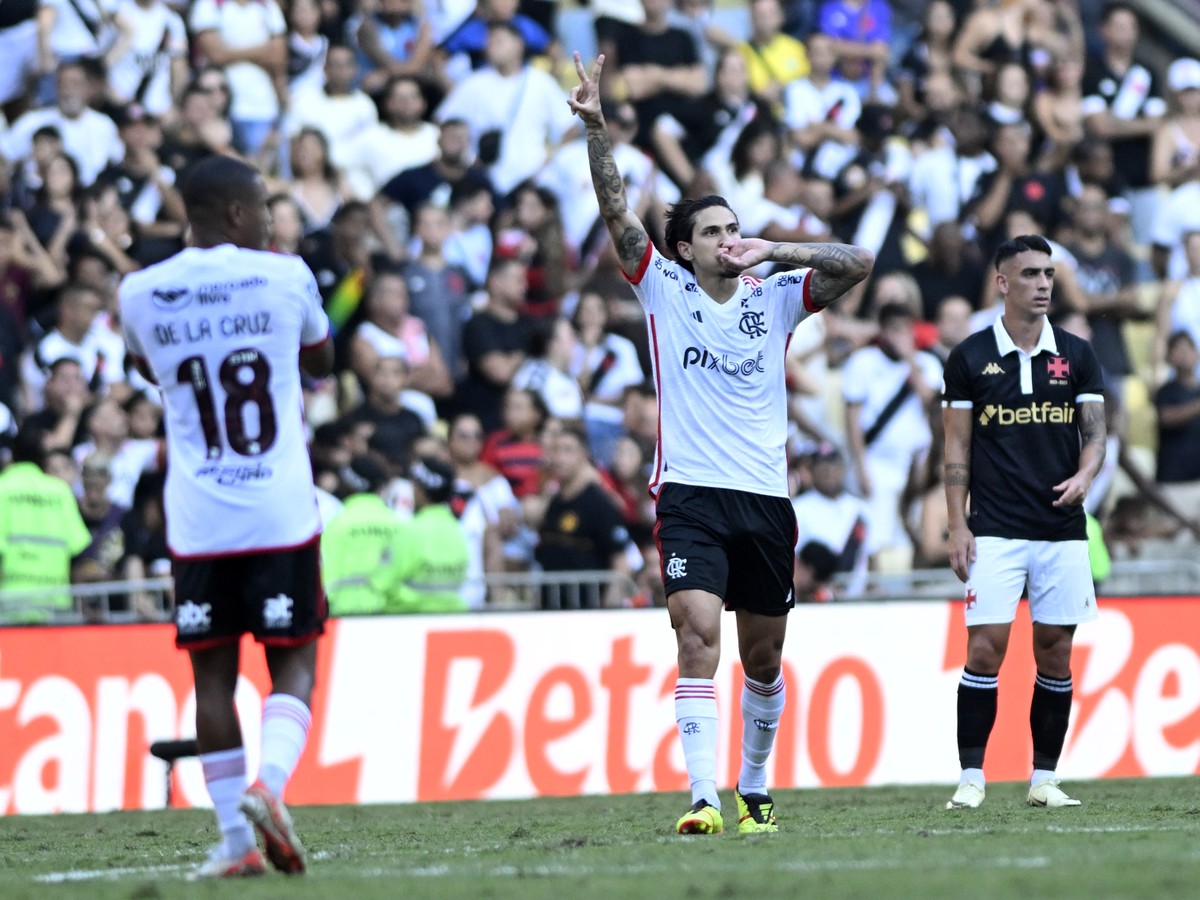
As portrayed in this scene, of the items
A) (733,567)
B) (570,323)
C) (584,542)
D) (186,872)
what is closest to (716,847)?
(733,567)

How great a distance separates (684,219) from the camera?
8.68 m

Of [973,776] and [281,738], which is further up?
[281,738]

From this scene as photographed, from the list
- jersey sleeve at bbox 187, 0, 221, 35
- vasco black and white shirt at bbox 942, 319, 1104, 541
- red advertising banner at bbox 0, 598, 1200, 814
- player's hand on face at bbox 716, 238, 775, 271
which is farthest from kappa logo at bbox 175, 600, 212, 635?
jersey sleeve at bbox 187, 0, 221, 35

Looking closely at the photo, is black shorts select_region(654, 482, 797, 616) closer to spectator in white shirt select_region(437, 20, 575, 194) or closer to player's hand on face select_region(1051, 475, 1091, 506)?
player's hand on face select_region(1051, 475, 1091, 506)

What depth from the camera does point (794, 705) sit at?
1329 centimetres

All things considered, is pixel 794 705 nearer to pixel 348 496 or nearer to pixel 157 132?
pixel 348 496

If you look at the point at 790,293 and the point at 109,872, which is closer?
the point at 109,872

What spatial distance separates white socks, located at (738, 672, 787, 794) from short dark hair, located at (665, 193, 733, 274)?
5.98 ft

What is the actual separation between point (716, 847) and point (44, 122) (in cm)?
1089

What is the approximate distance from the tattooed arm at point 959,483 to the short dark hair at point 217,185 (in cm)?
432

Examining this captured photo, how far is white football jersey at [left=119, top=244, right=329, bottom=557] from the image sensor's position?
6.59m

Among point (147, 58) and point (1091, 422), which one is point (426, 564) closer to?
point (1091, 422)

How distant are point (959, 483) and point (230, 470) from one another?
4410mm

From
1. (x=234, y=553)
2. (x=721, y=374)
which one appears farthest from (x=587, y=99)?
(x=234, y=553)
